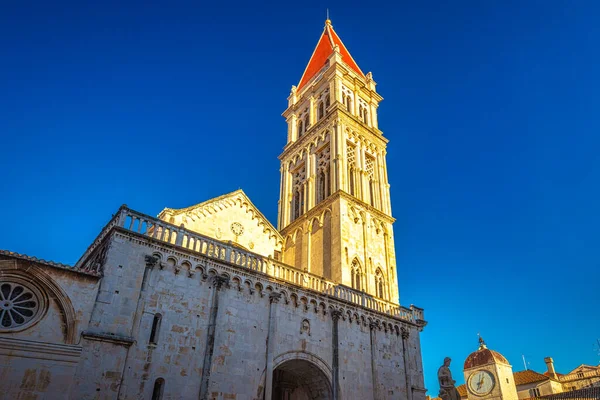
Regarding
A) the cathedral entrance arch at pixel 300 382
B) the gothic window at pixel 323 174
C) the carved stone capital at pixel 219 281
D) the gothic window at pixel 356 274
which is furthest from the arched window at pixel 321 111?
the cathedral entrance arch at pixel 300 382

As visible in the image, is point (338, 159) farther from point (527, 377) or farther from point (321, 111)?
point (527, 377)

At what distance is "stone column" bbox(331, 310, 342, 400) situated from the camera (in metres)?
17.0

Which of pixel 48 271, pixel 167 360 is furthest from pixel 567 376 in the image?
pixel 48 271

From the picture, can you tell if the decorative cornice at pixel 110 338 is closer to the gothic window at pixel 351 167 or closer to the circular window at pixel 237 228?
the circular window at pixel 237 228

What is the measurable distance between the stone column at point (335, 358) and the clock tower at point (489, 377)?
111 ft

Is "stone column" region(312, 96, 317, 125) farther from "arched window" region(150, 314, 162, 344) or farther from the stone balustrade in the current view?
"arched window" region(150, 314, 162, 344)

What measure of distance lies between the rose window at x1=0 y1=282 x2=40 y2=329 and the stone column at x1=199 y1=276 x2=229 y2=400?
5.15 metres

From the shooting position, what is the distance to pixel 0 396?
34.0 ft

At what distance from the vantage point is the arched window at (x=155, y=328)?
43.8 ft

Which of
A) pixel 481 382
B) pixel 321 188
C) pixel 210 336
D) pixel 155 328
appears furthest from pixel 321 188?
pixel 481 382

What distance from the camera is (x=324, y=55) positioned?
3512 cm

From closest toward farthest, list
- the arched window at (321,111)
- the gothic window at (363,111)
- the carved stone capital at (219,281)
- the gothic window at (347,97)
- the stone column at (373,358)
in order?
the carved stone capital at (219,281) < the stone column at (373,358) < the gothic window at (347,97) < the arched window at (321,111) < the gothic window at (363,111)

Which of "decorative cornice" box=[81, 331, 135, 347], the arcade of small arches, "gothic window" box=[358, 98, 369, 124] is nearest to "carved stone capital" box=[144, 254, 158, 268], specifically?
the arcade of small arches

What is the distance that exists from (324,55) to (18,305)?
96.0 feet
